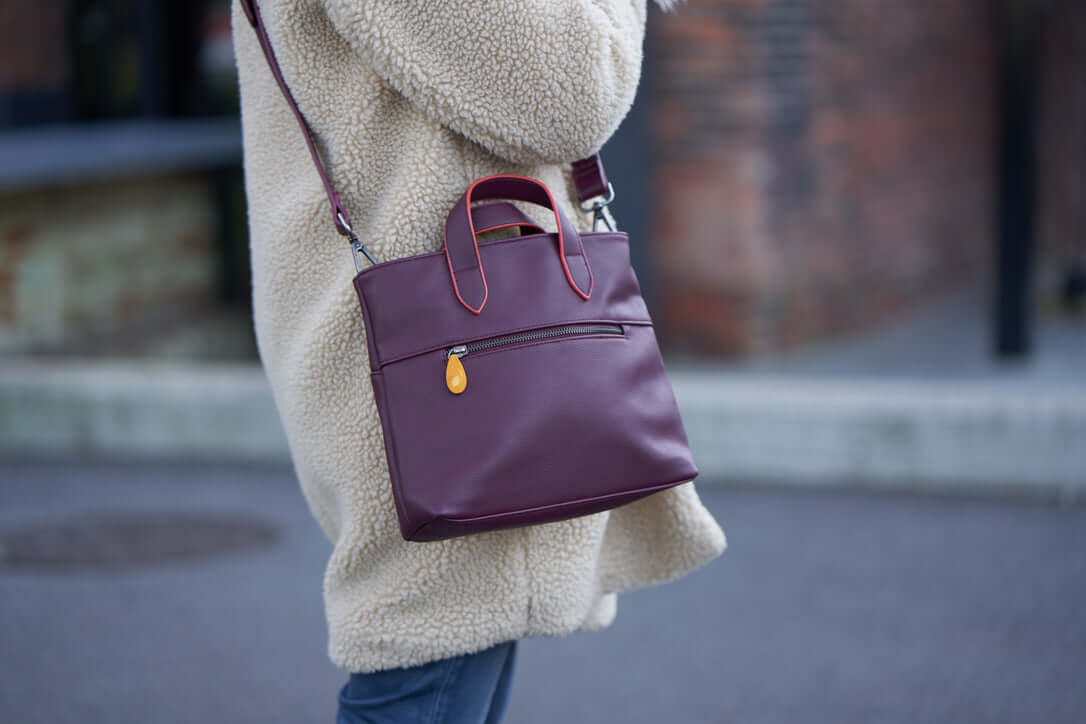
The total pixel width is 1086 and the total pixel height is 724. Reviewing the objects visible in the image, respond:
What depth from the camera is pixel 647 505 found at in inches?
76.4

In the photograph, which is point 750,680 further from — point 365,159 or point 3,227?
point 3,227

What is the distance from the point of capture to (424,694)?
1.75m

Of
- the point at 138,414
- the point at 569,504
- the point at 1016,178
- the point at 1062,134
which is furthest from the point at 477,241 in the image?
the point at 1062,134

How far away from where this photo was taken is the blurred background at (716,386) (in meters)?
3.65

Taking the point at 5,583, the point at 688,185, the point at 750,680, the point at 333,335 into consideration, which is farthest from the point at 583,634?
the point at 688,185

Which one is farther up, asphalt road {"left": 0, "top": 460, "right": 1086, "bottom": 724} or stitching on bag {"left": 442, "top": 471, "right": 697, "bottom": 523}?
stitching on bag {"left": 442, "top": 471, "right": 697, "bottom": 523}

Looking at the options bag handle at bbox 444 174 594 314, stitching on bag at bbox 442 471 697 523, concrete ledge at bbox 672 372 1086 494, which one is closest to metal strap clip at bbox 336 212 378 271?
bag handle at bbox 444 174 594 314

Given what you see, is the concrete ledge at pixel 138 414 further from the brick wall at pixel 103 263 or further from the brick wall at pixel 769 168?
the brick wall at pixel 769 168

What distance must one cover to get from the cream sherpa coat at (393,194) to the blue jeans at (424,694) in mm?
35

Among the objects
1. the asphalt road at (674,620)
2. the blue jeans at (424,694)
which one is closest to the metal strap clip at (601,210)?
the blue jeans at (424,694)

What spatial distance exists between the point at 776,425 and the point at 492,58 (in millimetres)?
3916

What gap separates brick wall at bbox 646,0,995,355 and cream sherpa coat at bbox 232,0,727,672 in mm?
4636

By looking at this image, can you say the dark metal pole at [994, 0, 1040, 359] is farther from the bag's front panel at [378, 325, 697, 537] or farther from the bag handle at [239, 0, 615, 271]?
the bag's front panel at [378, 325, 697, 537]

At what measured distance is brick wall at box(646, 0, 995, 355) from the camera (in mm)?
6688
